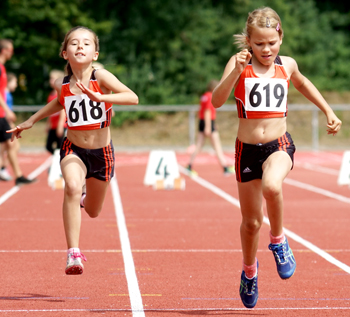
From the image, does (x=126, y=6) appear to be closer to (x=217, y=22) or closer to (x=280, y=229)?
(x=217, y=22)

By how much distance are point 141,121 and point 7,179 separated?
15358 millimetres

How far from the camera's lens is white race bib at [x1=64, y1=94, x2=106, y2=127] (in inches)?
214

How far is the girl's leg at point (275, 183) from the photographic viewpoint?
4644mm

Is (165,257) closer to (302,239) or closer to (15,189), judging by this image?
(302,239)

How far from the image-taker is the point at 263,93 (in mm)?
4922

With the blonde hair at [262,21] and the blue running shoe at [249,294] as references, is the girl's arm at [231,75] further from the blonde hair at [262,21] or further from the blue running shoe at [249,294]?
the blue running shoe at [249,294]

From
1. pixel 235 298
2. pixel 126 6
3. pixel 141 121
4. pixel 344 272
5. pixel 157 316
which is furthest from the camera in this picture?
pixel 126 6

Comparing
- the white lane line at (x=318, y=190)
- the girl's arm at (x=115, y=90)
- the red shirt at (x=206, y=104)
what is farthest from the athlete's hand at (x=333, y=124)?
the red shirt at (x=206, y=104)

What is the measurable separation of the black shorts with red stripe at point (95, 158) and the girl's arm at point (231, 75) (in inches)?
44.4

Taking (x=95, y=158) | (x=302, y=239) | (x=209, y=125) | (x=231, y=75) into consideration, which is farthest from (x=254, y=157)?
(x=209, y=125)

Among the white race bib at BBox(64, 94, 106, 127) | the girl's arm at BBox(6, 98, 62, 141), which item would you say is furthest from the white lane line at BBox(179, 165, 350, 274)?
the girl's arm at BBox(6, 98, 62, 141)

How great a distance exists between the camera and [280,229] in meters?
4.96

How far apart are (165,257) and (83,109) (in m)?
2.09

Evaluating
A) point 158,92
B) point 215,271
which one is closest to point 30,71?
point 158,92
